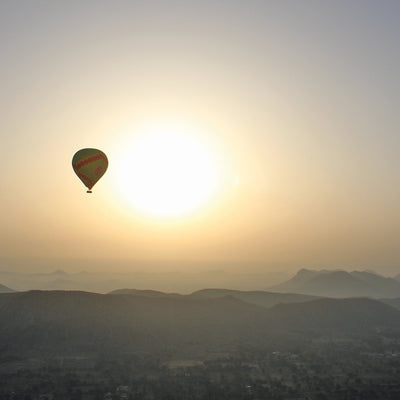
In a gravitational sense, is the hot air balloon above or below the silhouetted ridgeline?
above

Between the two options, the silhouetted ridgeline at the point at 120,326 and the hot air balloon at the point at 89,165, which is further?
the silhouetted ridgeline at the point at 120,326

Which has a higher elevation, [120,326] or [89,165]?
[89,165]

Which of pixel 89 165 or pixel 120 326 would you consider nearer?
pixel 89 165

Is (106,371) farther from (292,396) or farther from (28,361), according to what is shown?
(292,396)

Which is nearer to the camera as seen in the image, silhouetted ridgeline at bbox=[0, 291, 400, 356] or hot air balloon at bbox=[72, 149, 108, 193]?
hot air balloon at bbox=[72, 149, 108, 193]

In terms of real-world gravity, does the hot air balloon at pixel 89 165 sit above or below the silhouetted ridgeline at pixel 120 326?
above
